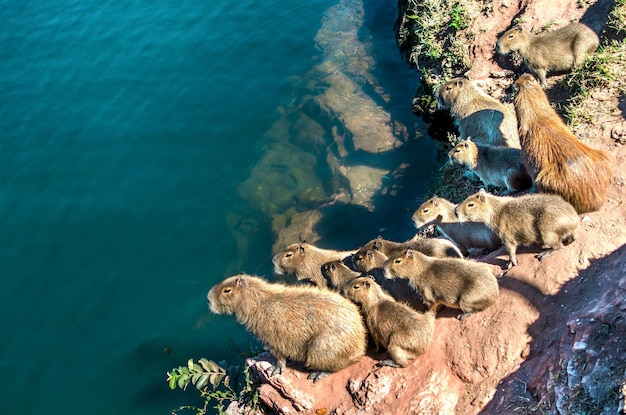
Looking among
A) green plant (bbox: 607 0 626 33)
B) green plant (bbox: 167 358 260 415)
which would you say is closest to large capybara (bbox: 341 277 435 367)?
green plant (bbox: 167 358 260 415)

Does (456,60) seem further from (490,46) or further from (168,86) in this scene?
(168,86)

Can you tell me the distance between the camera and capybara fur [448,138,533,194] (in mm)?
6285

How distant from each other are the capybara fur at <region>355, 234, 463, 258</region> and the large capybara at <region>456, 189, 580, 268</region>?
0.54m

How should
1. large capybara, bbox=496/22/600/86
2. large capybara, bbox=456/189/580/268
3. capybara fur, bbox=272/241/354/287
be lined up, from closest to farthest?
large capybara, bbox=456/189/580/268
capybara fur, bbox=272/241/354/287
large capybara, bbox=496/22/600/86

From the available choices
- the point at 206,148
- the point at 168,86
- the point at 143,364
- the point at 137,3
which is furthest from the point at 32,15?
the point at 143,364

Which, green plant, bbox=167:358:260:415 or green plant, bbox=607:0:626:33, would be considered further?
green plant, bbox=607:0:626:33

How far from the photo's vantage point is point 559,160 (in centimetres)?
526

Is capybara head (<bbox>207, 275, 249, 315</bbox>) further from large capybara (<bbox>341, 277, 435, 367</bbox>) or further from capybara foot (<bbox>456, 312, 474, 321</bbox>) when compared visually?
capybara foot (<bbox>456, 312, 474, 321</bbox>)

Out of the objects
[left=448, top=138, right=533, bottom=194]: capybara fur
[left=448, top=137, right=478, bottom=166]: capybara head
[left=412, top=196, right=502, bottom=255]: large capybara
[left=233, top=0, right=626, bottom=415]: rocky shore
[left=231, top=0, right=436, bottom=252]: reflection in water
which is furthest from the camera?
[left=231, top=0, right=436, bottom=252]: reflection in water

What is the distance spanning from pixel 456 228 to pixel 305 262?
192cm

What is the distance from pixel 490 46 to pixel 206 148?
5.45 meters

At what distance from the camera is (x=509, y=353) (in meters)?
→ 4.68

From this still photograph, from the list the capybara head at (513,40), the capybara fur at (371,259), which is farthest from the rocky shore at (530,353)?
the capybara head at (513,40)

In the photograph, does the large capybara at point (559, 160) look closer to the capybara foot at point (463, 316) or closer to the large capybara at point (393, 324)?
the capybara foot at point (463, 316)
